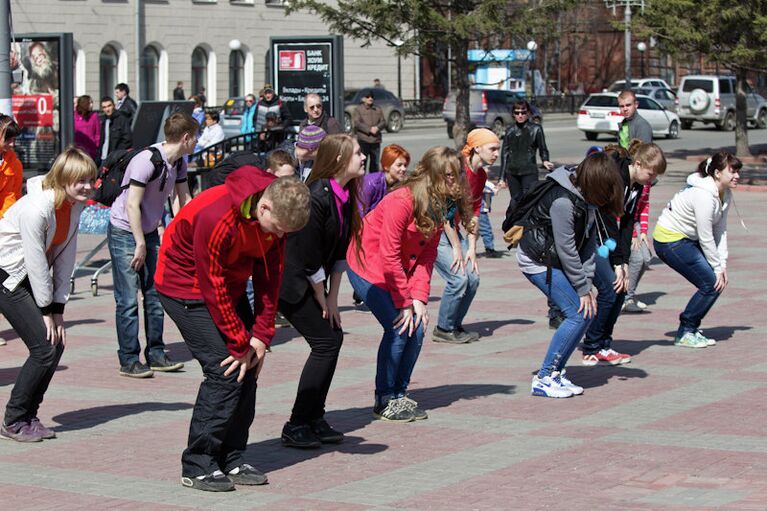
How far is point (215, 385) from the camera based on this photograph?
6473 mm

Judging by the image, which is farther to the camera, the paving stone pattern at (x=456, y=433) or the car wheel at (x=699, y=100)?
the car wheel at (x=699, y=100)

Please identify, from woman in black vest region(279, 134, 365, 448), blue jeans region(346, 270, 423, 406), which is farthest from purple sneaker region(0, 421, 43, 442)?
blue jeans region(346, 270, 423, 406)

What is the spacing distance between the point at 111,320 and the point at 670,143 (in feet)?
109

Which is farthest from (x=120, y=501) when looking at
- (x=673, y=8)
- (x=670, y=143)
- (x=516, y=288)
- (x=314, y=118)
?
(x=670, y=143)

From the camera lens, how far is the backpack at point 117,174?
945 cm

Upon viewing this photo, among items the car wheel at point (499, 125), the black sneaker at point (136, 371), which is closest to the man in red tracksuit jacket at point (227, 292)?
the black sneaker at point (136, 371)

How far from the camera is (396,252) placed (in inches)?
311

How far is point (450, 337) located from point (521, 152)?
625 centimetres

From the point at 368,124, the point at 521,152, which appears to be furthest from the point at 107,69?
the point at 521,152

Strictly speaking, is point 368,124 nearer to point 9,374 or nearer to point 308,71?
point 308,71

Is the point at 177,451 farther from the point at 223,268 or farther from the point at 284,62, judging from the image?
the point at 284,62

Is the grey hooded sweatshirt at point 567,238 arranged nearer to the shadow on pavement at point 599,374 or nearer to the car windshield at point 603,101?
the shadow on pavement at point 599,374

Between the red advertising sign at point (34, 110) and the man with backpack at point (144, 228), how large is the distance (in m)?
8.24

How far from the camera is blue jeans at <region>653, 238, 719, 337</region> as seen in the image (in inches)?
428
